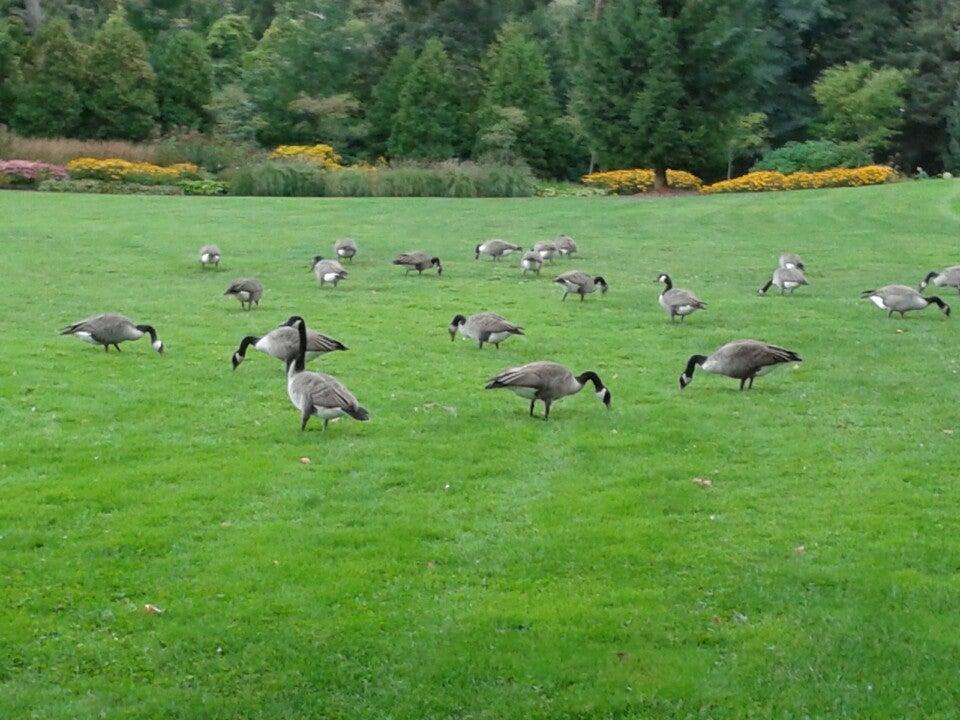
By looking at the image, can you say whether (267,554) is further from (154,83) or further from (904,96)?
(904,96)

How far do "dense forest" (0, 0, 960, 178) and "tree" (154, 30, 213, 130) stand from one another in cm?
8

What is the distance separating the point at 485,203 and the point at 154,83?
24532 mm

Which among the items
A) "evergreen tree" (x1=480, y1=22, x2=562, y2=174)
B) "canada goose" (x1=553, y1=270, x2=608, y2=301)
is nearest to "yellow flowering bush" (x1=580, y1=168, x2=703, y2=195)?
"evergreen tree" (x1=480, y1=22, x2=562, y2=174)

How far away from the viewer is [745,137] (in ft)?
199

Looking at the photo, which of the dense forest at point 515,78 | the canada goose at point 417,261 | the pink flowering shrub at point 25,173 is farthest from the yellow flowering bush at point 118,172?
the canada goose at point 417,261

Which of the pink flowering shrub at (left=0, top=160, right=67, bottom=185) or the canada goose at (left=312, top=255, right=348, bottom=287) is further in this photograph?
the pink flowering shrub at (left=0, top=160, right=67, bottom=185)

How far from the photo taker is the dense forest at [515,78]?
5294 centimetres

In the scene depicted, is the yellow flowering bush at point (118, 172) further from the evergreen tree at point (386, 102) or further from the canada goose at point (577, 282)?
the canada goose at point (577, 282)

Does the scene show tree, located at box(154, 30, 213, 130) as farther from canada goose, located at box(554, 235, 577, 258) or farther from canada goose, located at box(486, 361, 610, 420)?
canada goose, located at box(486, 361, 610, 420)

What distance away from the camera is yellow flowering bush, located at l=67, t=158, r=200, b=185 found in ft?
152

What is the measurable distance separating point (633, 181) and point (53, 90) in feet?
90.9

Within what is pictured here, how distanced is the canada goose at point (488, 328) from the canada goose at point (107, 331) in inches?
159

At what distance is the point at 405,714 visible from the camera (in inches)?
245

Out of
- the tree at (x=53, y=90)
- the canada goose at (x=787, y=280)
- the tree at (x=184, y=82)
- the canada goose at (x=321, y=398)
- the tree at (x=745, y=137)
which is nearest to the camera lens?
the canada goose at (x=321, y=398)
